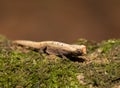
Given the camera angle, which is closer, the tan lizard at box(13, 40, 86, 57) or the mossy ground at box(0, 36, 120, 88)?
the mossy ground at box(0, 36, 120, 88)

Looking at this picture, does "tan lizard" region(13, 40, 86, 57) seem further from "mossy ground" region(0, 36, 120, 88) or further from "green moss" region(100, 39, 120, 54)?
"green moss" region(100, 39, 120, 54)

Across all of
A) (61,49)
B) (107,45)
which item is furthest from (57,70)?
(107,45)

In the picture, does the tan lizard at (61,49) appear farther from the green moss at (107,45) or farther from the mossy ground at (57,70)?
the green moss at (107,45)

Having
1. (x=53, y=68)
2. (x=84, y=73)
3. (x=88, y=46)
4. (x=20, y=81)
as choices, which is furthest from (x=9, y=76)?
(x=88, y=46)

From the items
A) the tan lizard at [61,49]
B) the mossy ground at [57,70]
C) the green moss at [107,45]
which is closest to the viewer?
the mossy ground at [57,70]

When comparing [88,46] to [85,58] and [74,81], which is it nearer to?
[85,58]

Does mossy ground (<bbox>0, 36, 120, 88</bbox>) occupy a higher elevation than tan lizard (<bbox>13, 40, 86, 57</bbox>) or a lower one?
lower

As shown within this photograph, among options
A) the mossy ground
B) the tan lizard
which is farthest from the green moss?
the tan lizard

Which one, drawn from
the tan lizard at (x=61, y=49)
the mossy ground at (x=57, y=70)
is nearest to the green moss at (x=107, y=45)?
the mossy ground at (x=57, y=70)

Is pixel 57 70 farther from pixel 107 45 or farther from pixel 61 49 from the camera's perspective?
pixel 107 45

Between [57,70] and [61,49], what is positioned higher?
[61,49]
